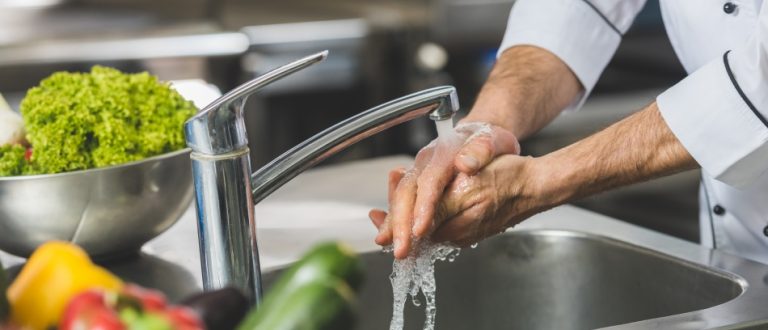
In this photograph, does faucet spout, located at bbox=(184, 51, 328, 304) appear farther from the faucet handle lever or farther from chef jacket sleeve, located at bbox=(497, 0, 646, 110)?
chef jacket sleeve, located at bbox=(497, 0, 646, 110)

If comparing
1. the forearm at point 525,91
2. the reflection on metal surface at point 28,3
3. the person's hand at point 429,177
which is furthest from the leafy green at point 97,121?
the reflection on metal surface at point 28,3

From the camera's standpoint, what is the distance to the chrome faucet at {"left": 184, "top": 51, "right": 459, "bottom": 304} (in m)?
0.88

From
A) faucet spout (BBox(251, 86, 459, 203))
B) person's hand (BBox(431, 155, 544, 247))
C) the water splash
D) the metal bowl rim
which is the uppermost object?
faucet spout (BBox(251, 86, 459, 203))

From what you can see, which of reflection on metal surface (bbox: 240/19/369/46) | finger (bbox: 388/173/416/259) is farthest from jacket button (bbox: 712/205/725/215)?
reflection on metal surface (bbox: 240/19/369/46)

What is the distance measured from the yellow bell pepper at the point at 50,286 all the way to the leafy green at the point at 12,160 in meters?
0.51

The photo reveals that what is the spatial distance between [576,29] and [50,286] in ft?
3.51

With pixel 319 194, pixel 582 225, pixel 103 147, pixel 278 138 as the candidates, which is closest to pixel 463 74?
pixel 278 138

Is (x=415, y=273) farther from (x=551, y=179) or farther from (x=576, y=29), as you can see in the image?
(x=576, y=29)

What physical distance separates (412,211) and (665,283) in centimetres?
34

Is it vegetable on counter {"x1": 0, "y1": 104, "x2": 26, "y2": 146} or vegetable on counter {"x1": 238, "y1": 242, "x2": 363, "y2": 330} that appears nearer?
vegetable on counter {"x1": 238, "y1": 242, "x2": 363, "y2": 330}

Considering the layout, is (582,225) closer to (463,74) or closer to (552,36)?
(552,36)

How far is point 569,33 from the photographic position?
1.55m

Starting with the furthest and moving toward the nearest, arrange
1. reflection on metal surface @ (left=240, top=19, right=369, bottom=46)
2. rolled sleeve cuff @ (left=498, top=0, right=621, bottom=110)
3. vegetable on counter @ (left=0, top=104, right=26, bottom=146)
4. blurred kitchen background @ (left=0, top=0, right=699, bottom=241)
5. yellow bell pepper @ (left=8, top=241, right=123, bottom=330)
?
reflection on metal surface @ (left=240, top=19, right=369, bottom=46) → blurred kitchen background @ (left=0, top=0, right=699, bottom=241) → rolled sleeve cuff @ (left=498, top=0, right=621, bottom=110) → vegetable on counter @ (left=0, top=104, right=26, bottom=146) → yellow bell pepper @ (left=8, top=241, right=123, bottom=330)

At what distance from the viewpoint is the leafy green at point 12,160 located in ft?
3.78
